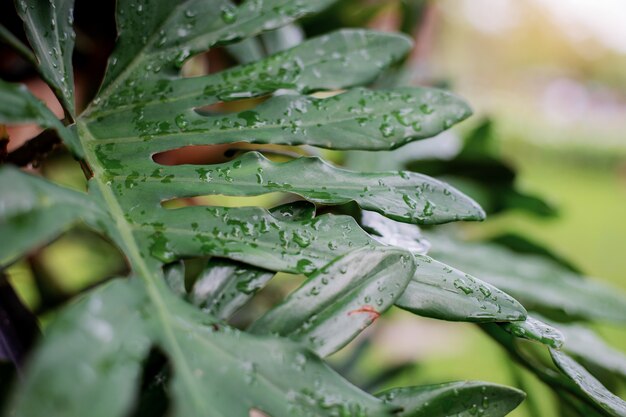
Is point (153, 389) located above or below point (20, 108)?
below

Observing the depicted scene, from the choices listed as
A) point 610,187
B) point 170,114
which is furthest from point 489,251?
point 610,187

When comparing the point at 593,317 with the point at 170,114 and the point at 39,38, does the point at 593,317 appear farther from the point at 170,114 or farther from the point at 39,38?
the point at 39,38

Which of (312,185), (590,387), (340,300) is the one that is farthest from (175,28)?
(590,387)

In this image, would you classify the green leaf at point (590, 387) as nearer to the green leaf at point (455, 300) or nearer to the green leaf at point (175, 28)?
the green leaf at point (455, 300)

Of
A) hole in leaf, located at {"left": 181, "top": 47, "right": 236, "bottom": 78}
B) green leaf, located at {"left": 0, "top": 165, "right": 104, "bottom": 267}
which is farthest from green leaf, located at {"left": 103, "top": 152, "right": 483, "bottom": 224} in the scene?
hole in leaf, located at {"left": 181, "top": 47, "right": 236, "bottom": 78}

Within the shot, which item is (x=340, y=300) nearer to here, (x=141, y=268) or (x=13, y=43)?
(x=141, y=268)

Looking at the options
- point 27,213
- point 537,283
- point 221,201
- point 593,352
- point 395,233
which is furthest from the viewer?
point 221,201

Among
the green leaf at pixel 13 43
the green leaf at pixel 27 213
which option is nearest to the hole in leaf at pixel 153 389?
the green leaf at pixel 27 213
